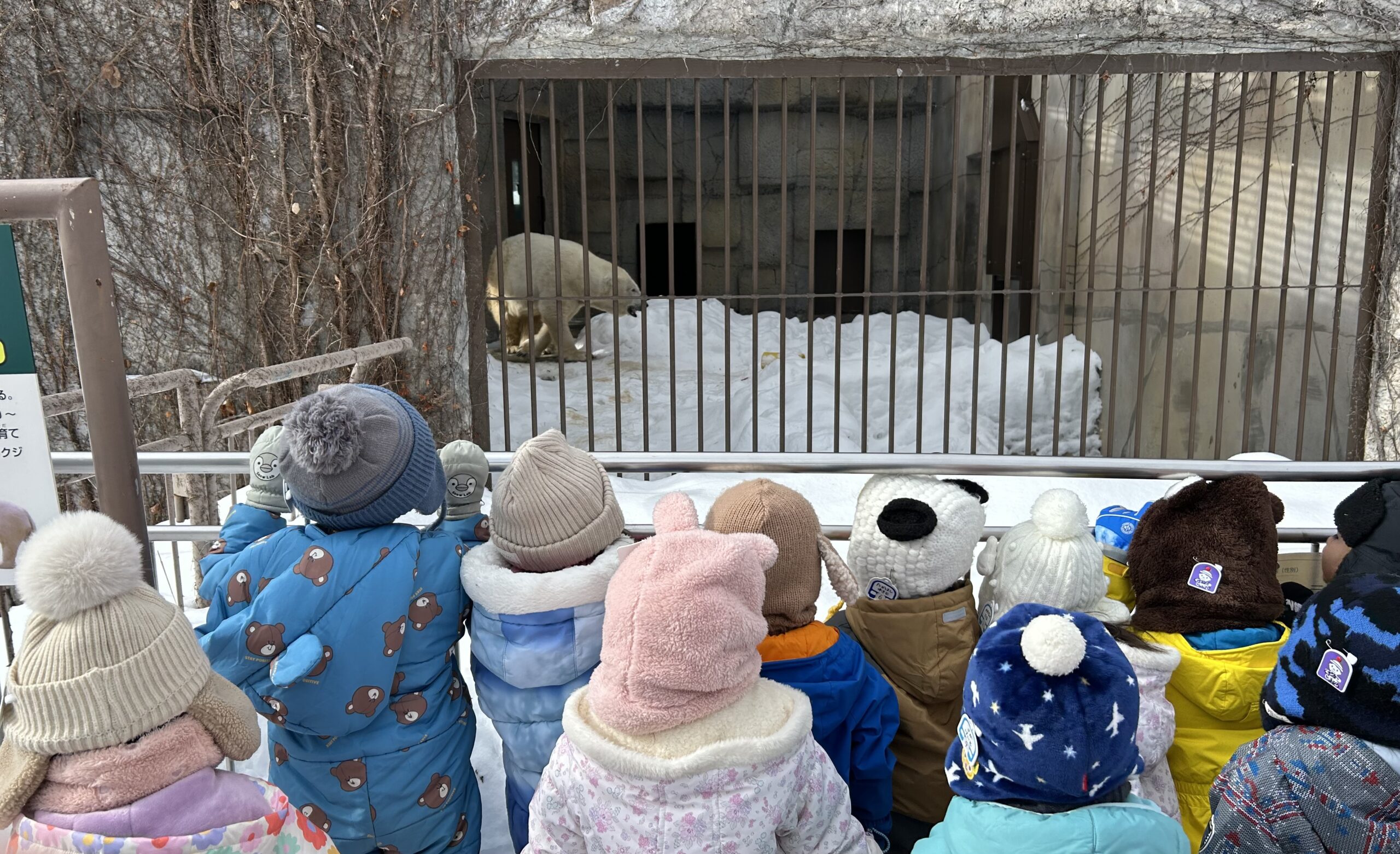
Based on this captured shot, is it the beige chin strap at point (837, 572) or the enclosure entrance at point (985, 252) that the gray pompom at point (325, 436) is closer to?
the beige chin strap at point (837, 572)

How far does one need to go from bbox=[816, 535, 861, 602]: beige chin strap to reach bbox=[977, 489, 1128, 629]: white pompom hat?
267 millimetres

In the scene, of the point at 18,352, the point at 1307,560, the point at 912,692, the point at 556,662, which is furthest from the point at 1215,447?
the point at 18,352

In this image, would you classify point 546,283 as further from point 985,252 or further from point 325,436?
point 325,436

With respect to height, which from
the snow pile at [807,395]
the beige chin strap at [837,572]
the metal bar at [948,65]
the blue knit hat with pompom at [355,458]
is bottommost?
the snow pile at [807,395]

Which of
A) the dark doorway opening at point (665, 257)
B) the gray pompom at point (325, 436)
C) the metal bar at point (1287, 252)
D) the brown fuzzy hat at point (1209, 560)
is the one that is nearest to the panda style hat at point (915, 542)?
the brown fuzzy hat at point (1209, 560)

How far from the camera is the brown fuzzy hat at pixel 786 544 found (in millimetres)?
1752

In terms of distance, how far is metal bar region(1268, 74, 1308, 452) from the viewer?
505cm

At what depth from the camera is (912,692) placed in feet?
6.39

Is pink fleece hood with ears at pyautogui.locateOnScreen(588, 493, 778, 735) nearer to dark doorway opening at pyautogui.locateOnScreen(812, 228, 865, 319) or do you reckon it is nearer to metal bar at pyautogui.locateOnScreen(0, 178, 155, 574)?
metal bar at pyautogui.locateOnScreen(0, 178, 155, 574)

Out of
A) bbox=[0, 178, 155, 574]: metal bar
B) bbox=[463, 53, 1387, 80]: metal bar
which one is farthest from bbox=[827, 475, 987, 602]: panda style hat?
bbox=[463, 53, 1387, 80]: metal bar

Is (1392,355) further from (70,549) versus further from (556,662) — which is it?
(70,549)

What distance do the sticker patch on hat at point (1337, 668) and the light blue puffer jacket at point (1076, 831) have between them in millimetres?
295

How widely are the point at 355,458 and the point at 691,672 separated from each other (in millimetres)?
710

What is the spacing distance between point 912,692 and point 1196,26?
4329mm
